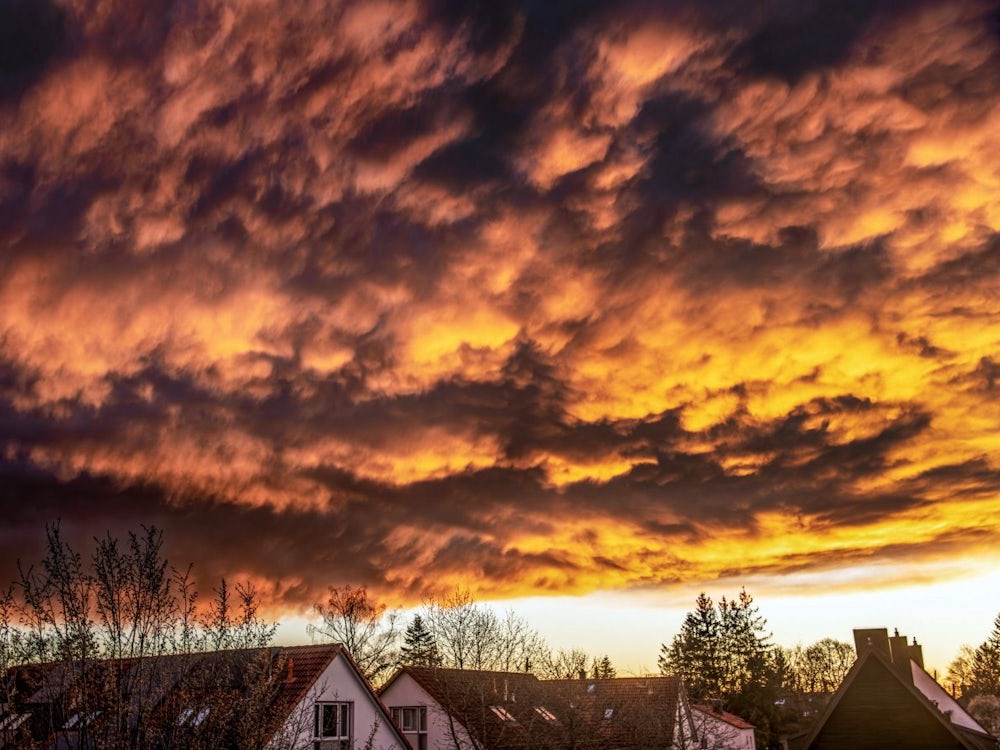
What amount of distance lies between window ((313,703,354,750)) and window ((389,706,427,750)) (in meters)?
11.6

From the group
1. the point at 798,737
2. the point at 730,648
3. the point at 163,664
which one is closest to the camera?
the point at 163,664

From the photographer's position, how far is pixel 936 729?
113ft

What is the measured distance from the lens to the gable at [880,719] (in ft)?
114

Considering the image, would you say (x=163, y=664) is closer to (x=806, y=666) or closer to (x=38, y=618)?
(x=38, y=618)

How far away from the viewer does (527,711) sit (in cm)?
4725

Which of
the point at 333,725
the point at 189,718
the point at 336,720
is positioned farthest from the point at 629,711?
the point at 189,718

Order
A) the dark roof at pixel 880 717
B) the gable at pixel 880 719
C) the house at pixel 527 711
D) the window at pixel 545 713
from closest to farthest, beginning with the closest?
the dark roof at pixel 880 717, the gable at pixel 880 719, the house at pixel 527 711, the window at pixel 545 713

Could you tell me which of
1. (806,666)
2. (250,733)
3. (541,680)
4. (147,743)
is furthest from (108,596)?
(806,666)

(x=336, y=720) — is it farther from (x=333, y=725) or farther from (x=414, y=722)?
(x=414, y=722)

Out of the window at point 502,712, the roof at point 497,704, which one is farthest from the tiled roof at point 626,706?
the window at point 502,712

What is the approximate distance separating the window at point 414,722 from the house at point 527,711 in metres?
0.05

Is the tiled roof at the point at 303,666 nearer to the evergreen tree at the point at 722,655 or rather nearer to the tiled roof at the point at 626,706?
the tiled roof at the point at 626,706

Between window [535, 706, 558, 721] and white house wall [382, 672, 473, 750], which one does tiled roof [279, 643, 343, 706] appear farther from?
window [535, 706, 558, 721]

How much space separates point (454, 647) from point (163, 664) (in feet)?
106
